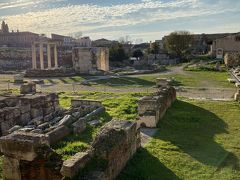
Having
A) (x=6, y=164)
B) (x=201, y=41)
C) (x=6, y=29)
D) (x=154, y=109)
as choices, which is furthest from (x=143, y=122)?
(x=6, y=29)

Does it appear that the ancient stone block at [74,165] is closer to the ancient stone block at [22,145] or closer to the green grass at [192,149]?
the ancient stone block at [22,145]

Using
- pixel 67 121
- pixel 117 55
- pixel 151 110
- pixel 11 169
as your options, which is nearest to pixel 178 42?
pixel 117 55

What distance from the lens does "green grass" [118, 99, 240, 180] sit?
35.7ft

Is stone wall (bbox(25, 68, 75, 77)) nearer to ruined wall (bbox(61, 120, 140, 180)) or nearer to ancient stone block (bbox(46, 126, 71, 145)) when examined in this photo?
ancient stone block (bbox(46, 126, 71, 145))

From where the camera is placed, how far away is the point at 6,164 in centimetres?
987

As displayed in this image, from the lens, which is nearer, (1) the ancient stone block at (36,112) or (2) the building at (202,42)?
(1) the ancient stone block at (36,112)

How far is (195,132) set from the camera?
1561 cm

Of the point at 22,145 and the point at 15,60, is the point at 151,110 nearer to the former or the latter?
the point at 22,145

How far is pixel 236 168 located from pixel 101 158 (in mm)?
4675

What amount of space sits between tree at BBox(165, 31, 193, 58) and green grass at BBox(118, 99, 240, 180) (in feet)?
155

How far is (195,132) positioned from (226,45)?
53.1 m

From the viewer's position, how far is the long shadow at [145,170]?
10.5 meters

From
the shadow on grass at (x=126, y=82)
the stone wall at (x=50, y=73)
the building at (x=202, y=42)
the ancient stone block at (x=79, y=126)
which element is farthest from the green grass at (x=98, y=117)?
the building at (x=202, y=42)

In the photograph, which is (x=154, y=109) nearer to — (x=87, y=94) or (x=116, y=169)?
(x=116, y=169)
